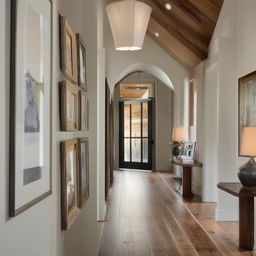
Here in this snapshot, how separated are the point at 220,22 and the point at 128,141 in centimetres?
867

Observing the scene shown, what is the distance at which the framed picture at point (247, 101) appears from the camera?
204 inches

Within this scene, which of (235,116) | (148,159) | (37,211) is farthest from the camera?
(148,159)

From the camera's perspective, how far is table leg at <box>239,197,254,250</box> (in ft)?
15.5

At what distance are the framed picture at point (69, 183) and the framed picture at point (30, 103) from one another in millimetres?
367

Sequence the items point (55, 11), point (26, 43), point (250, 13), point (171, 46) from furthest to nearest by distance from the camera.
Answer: point (171, 46), point (250, 13), point (55, 11), point (26, 43)

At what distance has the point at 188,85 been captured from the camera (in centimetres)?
1014

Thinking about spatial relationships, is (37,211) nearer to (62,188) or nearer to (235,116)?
(62,188)

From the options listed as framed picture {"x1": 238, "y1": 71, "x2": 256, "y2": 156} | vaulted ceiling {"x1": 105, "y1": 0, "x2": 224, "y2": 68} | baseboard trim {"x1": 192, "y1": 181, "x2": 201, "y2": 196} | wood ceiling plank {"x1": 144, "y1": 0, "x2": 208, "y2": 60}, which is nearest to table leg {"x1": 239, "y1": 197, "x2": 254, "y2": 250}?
framed picture {"x1": 238, "y1": 71, "x2": 256, "y2": 156}

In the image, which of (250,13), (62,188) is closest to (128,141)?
(250,13)

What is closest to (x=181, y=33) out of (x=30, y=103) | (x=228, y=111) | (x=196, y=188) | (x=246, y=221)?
(x=228, y=111)

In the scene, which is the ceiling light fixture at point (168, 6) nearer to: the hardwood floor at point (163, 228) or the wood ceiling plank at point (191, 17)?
the wood ceiling plank at point (191, 17)

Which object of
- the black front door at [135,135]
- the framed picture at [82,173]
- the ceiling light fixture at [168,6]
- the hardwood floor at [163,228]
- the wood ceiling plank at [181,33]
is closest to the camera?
the framed picture at [82,173]

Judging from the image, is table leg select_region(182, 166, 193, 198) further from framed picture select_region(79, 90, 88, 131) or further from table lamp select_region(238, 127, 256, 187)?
framed picture select_region(79, 90, 88, 131)

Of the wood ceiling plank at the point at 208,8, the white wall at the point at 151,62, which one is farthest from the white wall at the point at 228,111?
the white wall at the point at 151,62
